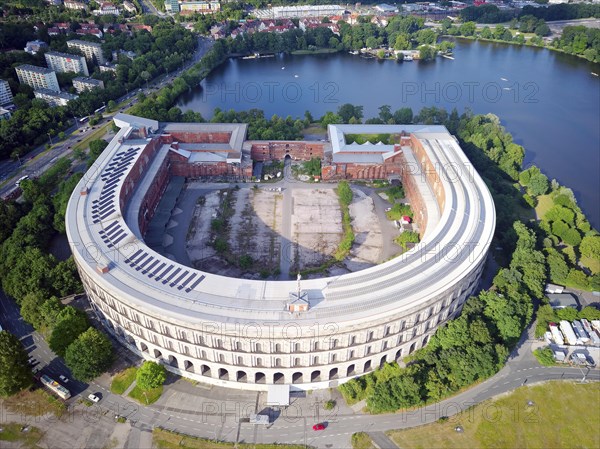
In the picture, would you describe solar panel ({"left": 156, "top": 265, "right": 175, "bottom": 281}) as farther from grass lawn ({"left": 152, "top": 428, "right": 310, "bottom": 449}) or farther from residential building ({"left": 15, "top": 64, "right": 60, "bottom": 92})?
residential building ({"left": 15, "top": 64, "right": 60, "bottom": 92})

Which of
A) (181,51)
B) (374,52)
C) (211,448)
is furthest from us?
(374,52)

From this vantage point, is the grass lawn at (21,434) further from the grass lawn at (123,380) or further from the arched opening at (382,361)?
the arched opening at (382,361)

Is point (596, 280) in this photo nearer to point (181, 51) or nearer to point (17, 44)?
point (181, 51)

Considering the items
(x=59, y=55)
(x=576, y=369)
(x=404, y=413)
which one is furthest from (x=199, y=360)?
(x=59, y=55)

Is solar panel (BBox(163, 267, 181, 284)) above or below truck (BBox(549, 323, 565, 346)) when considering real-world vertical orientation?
above

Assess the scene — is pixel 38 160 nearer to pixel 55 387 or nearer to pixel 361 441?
pixel 55 387

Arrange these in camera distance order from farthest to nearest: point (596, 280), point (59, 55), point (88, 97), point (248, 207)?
point (59, 55)
point (88, 97)
point (248, 207)
point (596, 280)

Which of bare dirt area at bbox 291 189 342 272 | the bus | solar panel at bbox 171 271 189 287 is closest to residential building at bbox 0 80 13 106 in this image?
bare dirt area at bbox 291 189 342 272
